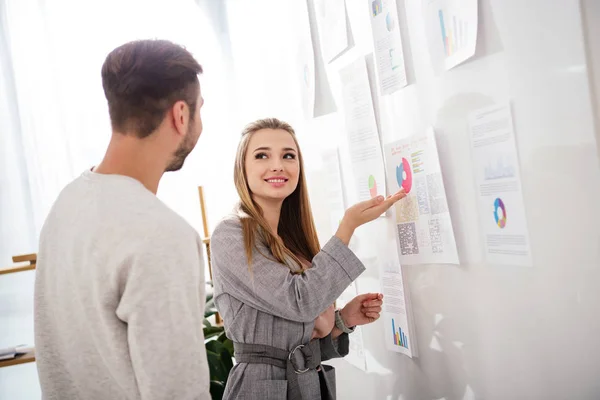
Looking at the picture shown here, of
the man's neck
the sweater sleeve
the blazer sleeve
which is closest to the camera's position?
the sweater sleeve

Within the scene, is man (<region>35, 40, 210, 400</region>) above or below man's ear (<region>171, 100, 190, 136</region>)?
below

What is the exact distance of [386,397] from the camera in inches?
67.1

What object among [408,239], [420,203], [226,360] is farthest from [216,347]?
[420,203]

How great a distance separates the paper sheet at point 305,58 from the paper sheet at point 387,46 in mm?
481

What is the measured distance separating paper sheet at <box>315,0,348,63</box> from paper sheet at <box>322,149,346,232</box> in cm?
34

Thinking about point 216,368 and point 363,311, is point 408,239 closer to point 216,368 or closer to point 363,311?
point 363,311

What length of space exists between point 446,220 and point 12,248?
2.19m

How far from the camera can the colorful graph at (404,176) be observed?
1.44 meters

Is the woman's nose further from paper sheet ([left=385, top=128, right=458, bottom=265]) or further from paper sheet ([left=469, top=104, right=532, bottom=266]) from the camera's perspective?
paper sheet ([left=469, top=104, right=532, bottom=266])

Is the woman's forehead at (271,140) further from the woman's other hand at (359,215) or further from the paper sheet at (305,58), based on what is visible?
the paper sheet at (305,58)

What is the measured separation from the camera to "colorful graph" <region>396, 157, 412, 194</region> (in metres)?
1.44

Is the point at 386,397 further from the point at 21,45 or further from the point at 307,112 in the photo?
the point at 21,45

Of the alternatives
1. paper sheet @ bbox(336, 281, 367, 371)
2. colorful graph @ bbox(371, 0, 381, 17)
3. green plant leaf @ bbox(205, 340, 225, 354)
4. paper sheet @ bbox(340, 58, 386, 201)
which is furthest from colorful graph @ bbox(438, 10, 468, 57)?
green plant leaf @ bbox(205, 340, 225, 354)

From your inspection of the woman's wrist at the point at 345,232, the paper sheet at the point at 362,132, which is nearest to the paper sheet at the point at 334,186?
the paper sheet at the point at 362,132
